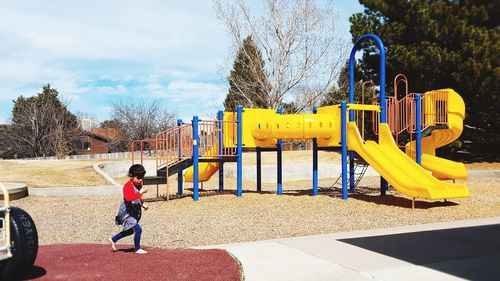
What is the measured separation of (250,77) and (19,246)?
34.7 m

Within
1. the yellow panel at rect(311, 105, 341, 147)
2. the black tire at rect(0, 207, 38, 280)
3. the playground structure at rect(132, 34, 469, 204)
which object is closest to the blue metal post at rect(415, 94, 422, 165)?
the playground structure at rect(132, 34, 469, 204)

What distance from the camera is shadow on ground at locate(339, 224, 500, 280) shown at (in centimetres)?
578

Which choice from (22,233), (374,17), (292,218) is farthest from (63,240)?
(374,17)

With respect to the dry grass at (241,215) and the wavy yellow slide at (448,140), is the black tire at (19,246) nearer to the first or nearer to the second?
the dry grass at (241,215)

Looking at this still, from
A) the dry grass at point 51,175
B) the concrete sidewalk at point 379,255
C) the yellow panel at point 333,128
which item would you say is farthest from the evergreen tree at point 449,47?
the concrete sidewalk at point 379,255

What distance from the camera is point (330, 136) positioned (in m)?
14.4

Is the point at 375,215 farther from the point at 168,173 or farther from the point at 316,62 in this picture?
the point at 316,62

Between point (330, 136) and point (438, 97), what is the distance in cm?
381

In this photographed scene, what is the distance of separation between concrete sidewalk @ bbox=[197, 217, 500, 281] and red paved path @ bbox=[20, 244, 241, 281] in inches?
13.9

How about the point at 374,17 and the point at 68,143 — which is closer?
the point at 374,17

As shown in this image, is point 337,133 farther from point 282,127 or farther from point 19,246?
point 19,246

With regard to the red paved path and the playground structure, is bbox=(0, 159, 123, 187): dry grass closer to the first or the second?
the playground structure

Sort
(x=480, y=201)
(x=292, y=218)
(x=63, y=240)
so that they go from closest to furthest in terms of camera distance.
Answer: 1. (x=63, y=240)
2. (x=292, y=218)
3. (x=480, y=201)

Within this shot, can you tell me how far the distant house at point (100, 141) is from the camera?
5812cm
